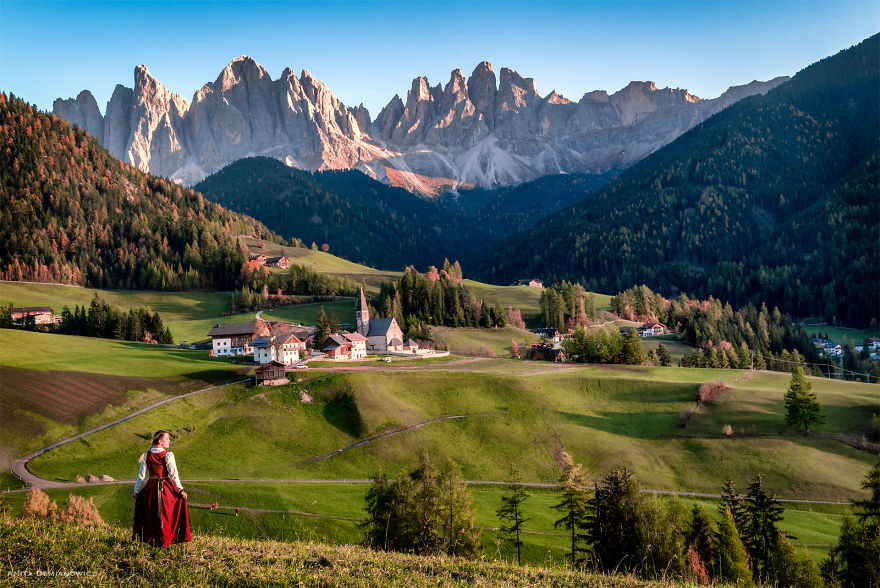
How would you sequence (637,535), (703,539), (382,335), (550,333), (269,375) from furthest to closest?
(550,333)
(382,335)
(269,375)
(703,539)
(637,535)

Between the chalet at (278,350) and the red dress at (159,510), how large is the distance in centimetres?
8262

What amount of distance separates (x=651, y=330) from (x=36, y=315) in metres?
165

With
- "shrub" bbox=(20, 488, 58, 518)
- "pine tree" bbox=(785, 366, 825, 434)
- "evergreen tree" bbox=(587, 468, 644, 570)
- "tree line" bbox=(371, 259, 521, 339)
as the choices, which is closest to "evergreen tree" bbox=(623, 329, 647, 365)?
"pine tree" bbox=(785, 366, 825, 434)

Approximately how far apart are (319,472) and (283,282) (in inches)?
5188

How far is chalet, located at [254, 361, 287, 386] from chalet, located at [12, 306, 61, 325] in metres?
79.4

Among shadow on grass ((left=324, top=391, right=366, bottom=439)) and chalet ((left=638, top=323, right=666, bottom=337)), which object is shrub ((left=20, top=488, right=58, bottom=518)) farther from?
chalet ((left=638, top=323, right=666, bottom=337))

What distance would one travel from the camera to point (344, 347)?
10950 centimetres

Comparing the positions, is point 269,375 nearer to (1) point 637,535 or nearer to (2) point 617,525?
(2) point 617,525

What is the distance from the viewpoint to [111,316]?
128 meters

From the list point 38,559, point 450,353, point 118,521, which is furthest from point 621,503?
point 450,353

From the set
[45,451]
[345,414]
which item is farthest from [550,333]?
[45,451]

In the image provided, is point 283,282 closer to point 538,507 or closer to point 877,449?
point 538,507

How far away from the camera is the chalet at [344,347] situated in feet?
357

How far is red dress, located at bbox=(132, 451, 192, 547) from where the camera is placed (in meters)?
17.3
